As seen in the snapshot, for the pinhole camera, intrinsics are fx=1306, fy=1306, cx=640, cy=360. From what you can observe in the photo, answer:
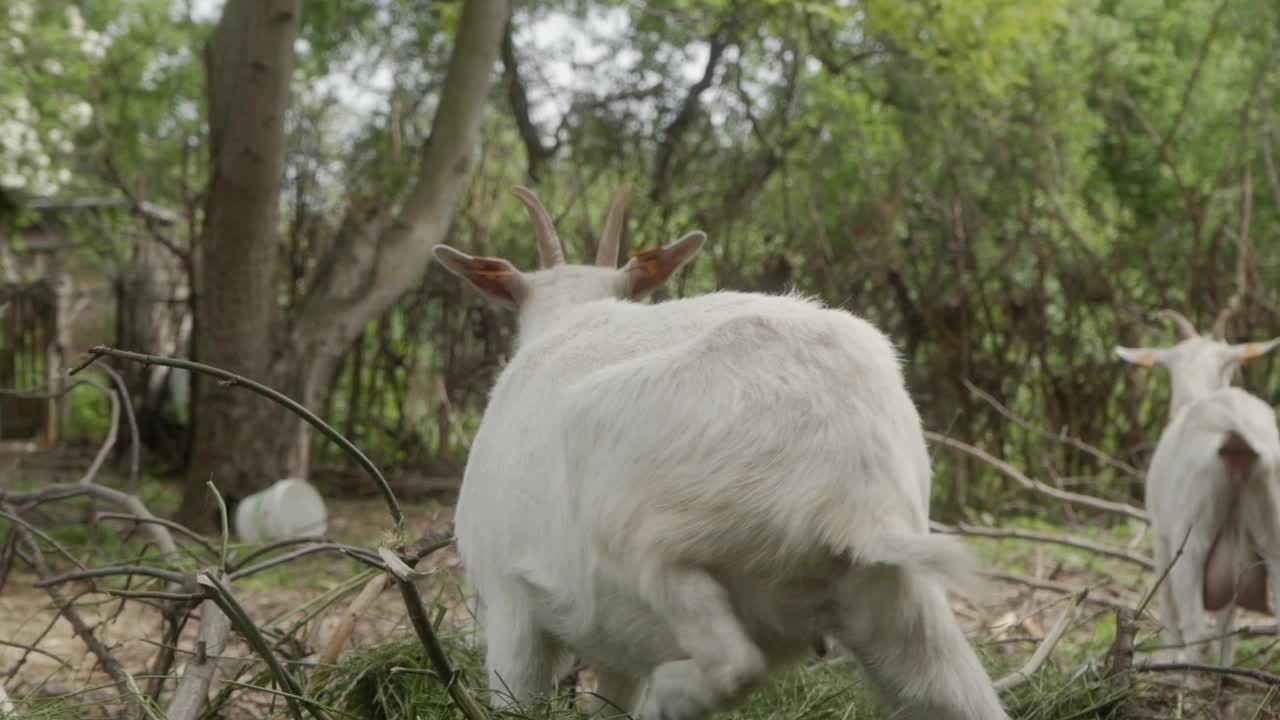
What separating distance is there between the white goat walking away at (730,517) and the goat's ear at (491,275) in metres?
0.73

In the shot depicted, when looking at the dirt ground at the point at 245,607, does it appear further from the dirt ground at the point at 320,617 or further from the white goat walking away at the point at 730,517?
the white goat walking away at the point at 730,517

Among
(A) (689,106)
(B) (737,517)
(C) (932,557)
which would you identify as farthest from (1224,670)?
(A) (689,106)

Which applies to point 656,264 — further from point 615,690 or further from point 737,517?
point 737,517

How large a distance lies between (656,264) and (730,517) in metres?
1.52

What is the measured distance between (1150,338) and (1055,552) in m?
2.66

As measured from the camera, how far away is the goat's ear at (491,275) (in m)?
3.58

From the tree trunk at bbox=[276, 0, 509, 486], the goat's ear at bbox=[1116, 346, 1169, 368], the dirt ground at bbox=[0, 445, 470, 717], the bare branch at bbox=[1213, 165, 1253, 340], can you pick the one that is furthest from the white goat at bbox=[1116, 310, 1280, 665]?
the tree trunk at bbox=[276, 0, 509, 486]

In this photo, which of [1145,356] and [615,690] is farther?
[1145,356]

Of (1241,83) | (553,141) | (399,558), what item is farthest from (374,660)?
(1241,83)

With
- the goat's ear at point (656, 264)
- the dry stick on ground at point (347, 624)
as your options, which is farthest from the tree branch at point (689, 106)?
the dry stick on ground at point (347, 624)

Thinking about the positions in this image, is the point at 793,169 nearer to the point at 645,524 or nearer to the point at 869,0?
the point at 869,0

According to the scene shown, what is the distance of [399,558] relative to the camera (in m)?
2.25

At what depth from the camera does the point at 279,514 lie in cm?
768

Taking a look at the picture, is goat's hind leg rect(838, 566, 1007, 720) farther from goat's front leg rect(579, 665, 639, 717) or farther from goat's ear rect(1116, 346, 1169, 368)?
goat's ear rect(1116, 346, 1169, 368)
